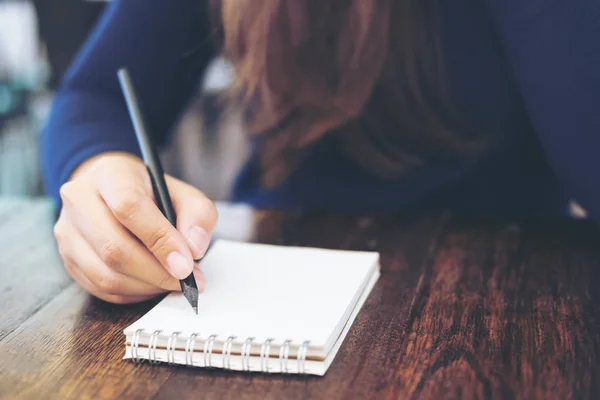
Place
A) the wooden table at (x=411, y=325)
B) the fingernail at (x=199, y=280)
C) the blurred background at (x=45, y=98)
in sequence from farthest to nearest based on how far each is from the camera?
the blurred background at (x=45, y=98)
the fingernail at (x=199, y=280)
the wooden table at (x=411, y=325)

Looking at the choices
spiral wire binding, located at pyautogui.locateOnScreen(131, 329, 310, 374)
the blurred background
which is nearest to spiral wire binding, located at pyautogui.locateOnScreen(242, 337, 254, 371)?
spiral wire binding, located at pyautogui.locateOnScreen(131, 329, 310, 374)

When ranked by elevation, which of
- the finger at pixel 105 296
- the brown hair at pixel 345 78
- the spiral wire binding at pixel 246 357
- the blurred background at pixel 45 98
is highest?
the brown hair at pixel 345 78

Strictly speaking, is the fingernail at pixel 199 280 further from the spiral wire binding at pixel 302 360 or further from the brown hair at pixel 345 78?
the brown hair at pixel 345 78

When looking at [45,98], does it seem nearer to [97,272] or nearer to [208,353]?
[97,272]

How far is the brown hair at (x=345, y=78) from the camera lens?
2.24ft

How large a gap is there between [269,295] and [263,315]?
0.13ft

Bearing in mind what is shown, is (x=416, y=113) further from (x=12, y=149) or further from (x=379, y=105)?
(x=12, y=149)

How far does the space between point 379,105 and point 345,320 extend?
41 cm

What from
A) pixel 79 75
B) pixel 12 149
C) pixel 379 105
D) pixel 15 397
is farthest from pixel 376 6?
pixel 12 149

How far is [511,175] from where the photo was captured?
2.85 feet

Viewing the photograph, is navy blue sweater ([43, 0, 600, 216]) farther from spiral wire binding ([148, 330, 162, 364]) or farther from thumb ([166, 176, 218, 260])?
spiral wire binding ([148, 330, 162, 364])

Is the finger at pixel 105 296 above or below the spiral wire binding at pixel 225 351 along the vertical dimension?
below

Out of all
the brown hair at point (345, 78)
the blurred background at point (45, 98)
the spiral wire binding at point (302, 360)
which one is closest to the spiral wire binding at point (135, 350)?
the spiral wire binding at point (302, 360)

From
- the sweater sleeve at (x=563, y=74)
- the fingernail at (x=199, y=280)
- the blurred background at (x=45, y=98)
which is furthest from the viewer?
the blurred background at (x=45, y=98)
